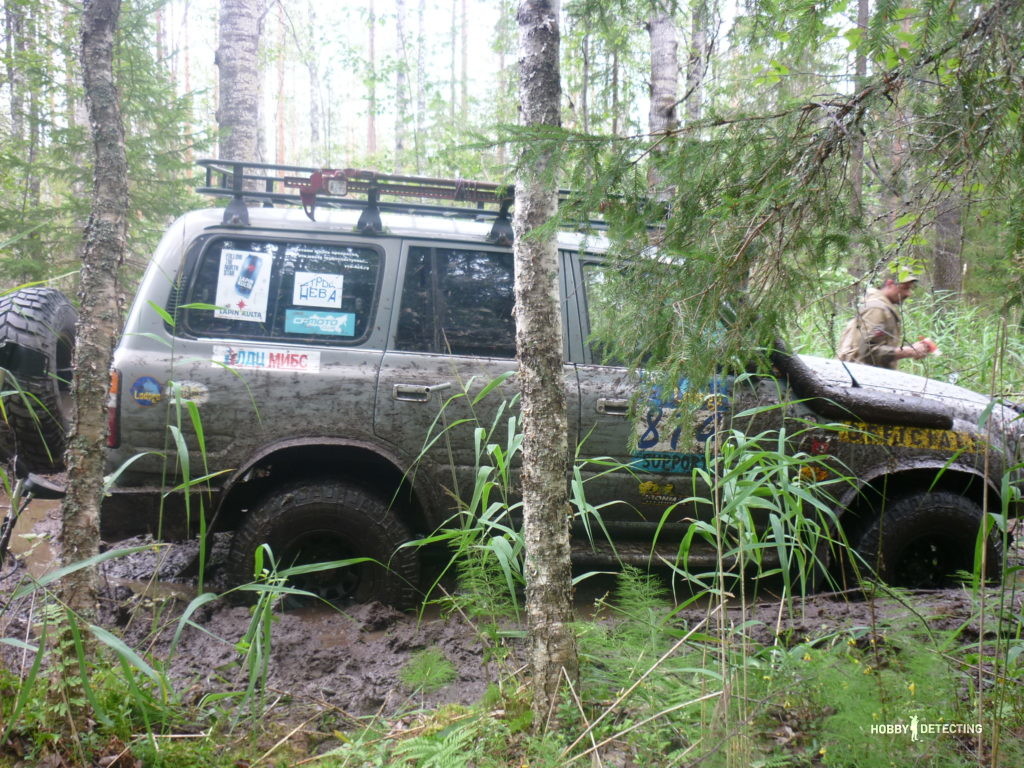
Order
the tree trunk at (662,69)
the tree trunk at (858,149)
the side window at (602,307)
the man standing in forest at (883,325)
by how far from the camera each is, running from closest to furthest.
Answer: the tree trunk at (858,149) → the side window at (602,307) → the man standing in forest at (883,325) → the tree trunk at (662,69)

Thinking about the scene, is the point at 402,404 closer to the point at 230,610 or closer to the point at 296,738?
the point at 230,610

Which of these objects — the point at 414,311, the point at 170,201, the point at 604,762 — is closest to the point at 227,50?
the point at 170,201

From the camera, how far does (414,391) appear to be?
129 inches

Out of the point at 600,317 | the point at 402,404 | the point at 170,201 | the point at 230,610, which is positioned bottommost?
the point at 230,610

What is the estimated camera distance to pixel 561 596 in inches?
83.2

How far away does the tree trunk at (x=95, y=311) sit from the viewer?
2.24 meters

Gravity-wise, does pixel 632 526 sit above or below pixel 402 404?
below

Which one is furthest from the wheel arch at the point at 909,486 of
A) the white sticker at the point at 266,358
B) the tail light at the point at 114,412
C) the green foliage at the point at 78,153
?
the green foliage at the point at 78,153

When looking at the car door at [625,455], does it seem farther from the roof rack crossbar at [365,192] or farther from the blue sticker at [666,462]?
the roof rack crossbar at [365,192]

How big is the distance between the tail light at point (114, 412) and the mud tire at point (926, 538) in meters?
3.56

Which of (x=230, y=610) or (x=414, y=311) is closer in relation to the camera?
(x=230, y=610)

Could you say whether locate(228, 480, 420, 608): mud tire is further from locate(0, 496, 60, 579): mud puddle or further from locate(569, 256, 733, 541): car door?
locate(0, 496, 60, 579): mud puddle

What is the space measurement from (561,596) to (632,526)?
144cm

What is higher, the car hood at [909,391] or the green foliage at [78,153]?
the green foliage at [78,153]
